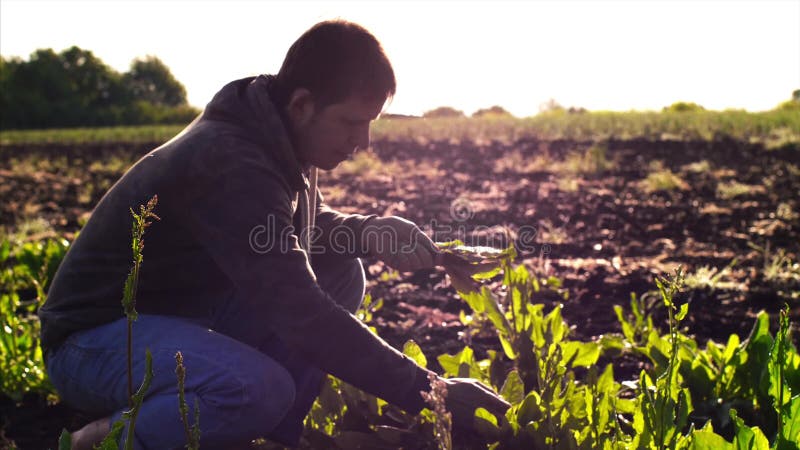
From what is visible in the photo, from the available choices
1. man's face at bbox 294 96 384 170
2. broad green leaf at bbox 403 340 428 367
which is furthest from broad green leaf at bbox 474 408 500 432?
man's face at bbox 294 96 384 170

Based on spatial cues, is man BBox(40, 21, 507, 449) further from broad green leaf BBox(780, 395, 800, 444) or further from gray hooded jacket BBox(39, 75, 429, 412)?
broad green leaf BBox(780, 395, 800, 444)

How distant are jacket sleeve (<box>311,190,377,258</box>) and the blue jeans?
45 cm

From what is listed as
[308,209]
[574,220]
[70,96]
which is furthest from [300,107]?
[70,96]

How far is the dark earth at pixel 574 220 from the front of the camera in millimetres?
2988

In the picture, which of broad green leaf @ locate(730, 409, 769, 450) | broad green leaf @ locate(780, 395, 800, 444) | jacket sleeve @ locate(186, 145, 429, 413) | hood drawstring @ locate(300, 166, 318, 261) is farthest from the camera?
hood drawstring @ locate(300, 166, 318, 261)

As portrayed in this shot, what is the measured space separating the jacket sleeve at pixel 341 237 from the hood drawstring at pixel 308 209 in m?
0.12

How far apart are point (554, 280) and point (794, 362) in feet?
4.36

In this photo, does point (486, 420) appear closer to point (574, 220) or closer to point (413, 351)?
point (413, 351)

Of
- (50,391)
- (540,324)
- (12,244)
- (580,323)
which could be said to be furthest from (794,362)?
(12,244)

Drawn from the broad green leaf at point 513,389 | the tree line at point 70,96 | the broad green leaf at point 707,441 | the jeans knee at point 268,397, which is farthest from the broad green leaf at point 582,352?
the tree line at point 70,96

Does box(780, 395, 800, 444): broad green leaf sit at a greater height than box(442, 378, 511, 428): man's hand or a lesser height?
greater

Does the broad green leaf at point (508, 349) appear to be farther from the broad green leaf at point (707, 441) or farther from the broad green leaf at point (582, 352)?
the broad green leaf at point (707, 441)

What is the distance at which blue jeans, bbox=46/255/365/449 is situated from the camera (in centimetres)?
176

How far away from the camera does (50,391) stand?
2477 mm
